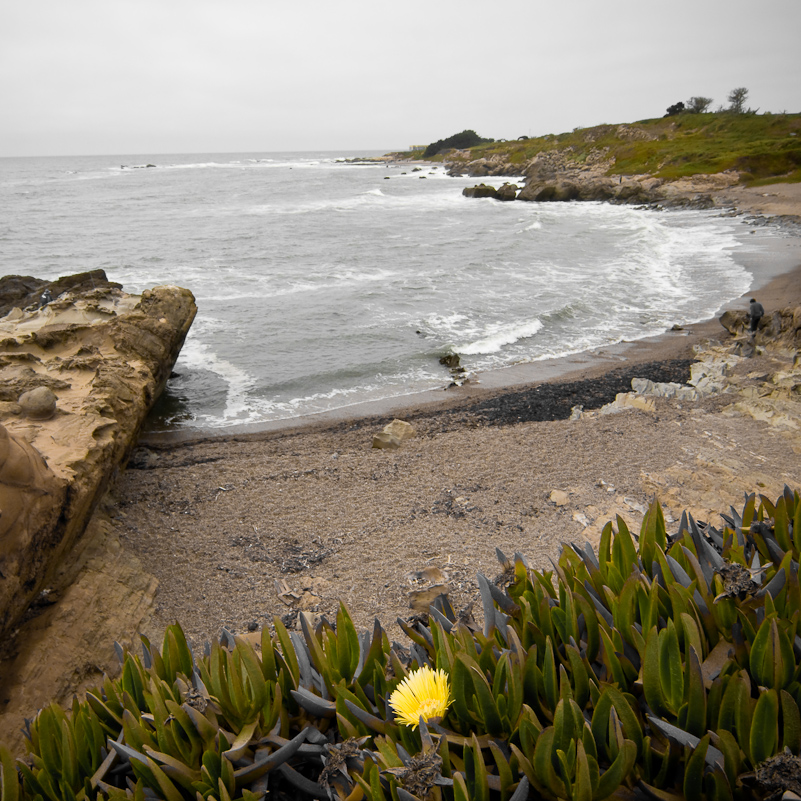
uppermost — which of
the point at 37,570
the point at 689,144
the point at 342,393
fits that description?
the point at 689,144

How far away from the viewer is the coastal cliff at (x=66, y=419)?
3.42 meters

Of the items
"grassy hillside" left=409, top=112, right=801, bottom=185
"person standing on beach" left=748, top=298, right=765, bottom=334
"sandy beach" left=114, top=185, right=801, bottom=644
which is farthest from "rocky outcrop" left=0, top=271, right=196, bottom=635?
"grassy hillside" left=409, top=112, right=801, bottom=185

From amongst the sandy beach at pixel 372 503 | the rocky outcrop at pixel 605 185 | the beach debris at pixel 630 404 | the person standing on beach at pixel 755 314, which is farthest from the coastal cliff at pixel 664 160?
the sandy beach at pixel 372 503

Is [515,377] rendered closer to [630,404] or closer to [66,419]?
[630,404]

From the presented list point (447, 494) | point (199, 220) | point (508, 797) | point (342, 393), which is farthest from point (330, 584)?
point (199, 220)

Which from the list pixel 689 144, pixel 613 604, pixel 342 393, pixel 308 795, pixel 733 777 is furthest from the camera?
pixel 689 144

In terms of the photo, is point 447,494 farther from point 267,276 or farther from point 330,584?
point 267,276

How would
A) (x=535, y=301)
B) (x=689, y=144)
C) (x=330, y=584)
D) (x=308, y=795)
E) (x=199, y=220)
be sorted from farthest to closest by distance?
1. (x=689, y=144)
2. (x=199, y=220)
3. (x=535, y=301)
4. (x=330, y=584)
5. (x=308, y=795)

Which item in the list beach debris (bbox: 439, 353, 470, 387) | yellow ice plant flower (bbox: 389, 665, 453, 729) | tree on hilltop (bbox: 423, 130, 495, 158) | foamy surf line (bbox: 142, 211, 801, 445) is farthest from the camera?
tree on hilltop (bbox: 423, 130, 495, 158)

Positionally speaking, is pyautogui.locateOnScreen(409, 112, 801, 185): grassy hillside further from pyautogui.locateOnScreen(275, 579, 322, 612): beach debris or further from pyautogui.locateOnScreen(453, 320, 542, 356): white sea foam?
pyautogui.locateOnScreen(275, 579, 322, 612): beach debris

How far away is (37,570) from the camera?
3549 mm

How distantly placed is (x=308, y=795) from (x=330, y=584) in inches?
113

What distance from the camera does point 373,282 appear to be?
17.6m

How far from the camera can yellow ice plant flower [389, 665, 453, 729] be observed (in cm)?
142
